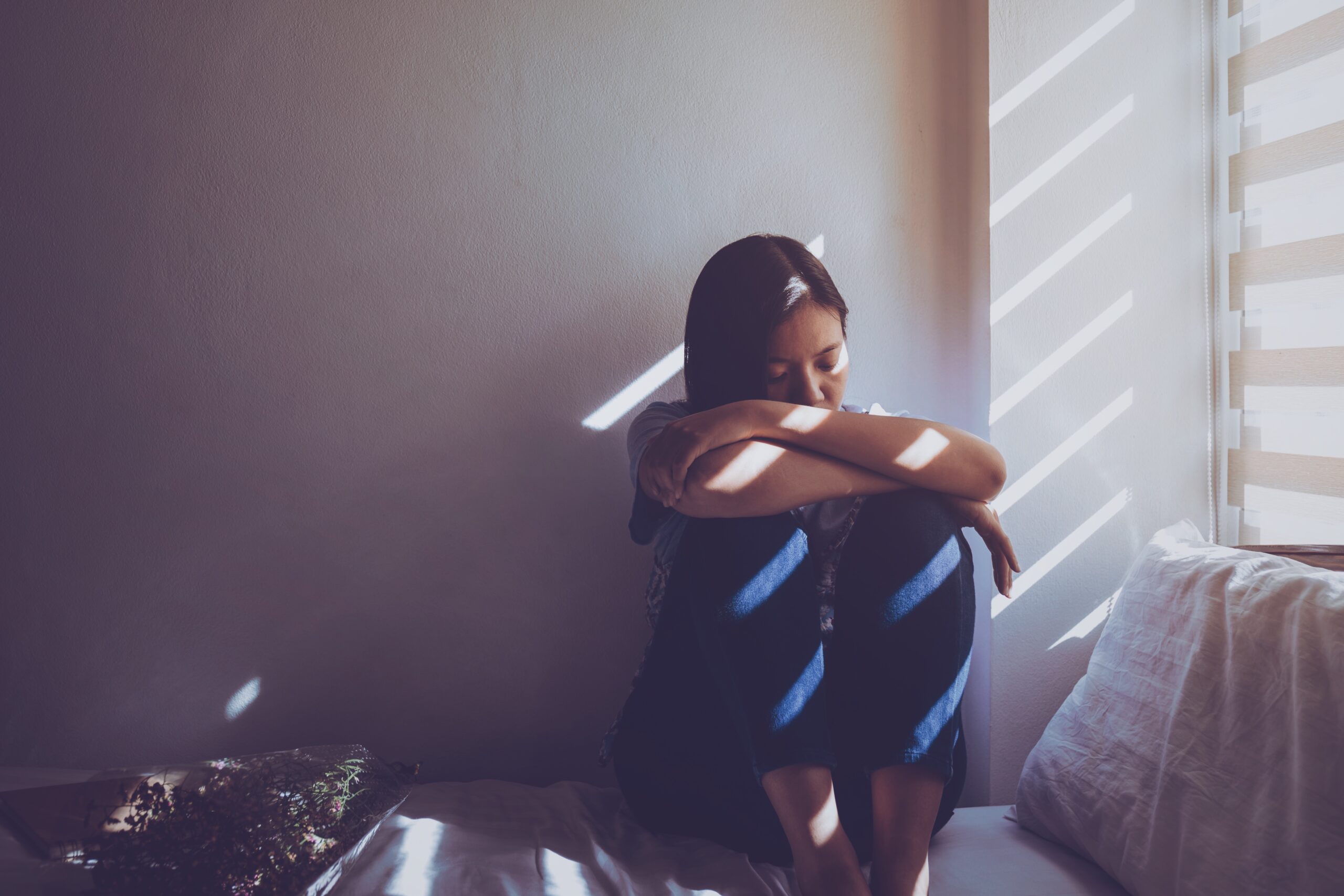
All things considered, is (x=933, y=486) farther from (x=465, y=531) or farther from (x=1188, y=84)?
(x=1188, y=84)

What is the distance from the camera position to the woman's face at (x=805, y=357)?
1.07 meters

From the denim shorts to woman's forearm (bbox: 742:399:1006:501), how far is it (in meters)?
0.03

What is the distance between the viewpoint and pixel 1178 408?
134 centimetres

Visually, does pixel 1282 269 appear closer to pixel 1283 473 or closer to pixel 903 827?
pixel 1283 473

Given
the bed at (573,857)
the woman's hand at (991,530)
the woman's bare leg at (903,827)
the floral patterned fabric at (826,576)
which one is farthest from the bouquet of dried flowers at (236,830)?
the woman's hand at (991,530)

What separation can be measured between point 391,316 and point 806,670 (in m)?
0.91

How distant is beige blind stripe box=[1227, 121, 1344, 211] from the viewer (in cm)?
116

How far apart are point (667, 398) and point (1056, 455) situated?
0.68 meters

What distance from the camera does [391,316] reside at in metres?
1.30

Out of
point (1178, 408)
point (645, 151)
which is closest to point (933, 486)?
point (1178, 408)

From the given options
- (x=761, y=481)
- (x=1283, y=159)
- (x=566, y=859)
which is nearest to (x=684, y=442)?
(x=761, y=481)

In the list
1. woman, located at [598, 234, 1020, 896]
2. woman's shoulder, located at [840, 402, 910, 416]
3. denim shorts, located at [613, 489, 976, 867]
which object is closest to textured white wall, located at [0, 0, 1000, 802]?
woman's shoulder, located at [840, 402, 910, 416]

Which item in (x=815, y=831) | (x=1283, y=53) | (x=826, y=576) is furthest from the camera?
(x=1283, y=53)

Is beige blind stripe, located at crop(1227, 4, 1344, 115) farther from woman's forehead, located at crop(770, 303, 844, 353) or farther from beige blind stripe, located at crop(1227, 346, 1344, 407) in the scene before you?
woman's forehead, located at crop(770, 303, 844, 353)
